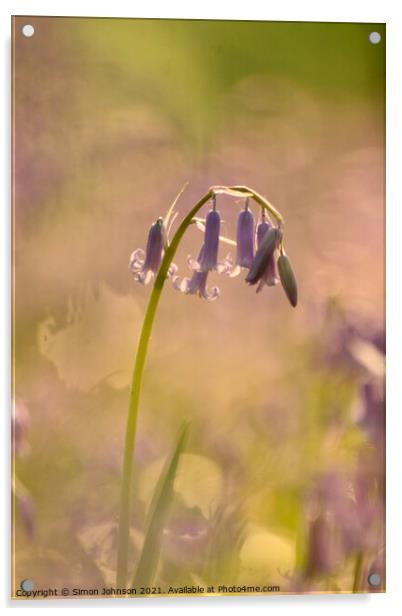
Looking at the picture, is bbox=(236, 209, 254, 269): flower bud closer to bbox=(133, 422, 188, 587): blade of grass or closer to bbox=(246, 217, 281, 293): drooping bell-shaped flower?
bbox=(246, 217, 281, 293): drooping bell-shaped flower

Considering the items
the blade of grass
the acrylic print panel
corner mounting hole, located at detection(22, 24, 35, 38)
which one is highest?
corner mounting hole, located at detection(22, 24, 35, 38)

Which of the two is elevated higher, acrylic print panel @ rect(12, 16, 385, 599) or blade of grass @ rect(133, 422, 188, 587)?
acrylic print panel @ rect(12, 16, 385, 599)

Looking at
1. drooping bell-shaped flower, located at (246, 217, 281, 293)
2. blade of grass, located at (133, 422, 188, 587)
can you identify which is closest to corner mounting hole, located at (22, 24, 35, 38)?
drooping bell-shaped flower, located at (246, 217, 281, 293)

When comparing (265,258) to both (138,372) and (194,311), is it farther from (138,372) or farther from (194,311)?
(138,372)

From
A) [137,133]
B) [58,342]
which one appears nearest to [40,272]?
[58,342]

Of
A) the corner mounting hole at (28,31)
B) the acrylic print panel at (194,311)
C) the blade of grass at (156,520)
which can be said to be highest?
the corner mounting hole at (28,31)
